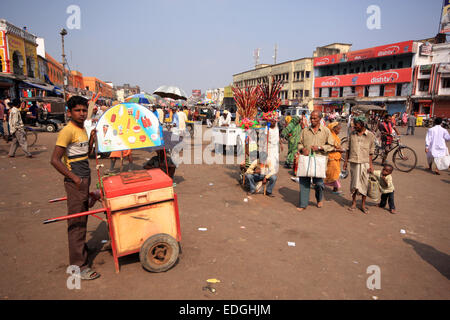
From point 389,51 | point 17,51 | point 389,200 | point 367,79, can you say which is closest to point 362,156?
point 389,200

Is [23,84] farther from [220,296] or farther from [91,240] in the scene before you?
[220,296]

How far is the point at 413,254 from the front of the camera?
4008mm

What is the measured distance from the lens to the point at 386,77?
121ft

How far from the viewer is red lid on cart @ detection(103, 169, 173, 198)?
3.10 metres

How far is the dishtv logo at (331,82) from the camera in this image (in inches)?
1713

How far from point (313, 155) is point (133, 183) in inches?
146

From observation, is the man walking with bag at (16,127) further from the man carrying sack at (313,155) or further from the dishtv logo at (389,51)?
the dishtv logo at (389,51)

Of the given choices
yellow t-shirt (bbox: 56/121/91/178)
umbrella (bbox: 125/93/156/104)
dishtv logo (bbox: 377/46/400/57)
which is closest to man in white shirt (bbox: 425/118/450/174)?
yellow t-shirt (bbox: 56/121/91/178)

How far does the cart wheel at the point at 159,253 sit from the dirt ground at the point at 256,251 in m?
0.12

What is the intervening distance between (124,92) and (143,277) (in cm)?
12794

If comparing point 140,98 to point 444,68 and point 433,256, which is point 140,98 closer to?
point 433,256

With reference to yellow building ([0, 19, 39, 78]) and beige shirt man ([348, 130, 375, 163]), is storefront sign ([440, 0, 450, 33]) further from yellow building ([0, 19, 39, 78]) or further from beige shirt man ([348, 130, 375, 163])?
Result: yellow building ([0, 19, 39, 78])

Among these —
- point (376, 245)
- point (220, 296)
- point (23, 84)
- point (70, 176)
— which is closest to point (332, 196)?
point (376, 245)

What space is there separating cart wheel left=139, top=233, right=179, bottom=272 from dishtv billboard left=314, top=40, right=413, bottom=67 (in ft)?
133
